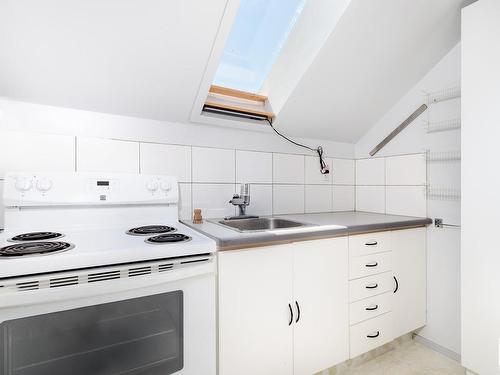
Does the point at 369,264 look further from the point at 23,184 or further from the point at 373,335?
the point at 23,184

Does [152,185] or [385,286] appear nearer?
[152,185]

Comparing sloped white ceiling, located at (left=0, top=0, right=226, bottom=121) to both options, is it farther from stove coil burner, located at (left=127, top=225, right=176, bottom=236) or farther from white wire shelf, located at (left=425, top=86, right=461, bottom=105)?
white wire shelf, located at (left=425, top=86, right=461, bottom=105)

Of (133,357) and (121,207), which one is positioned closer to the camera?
(133,357)

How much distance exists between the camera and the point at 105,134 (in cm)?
141

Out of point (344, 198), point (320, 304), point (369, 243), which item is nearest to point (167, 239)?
point (320, 304)

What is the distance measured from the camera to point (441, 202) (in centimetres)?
166

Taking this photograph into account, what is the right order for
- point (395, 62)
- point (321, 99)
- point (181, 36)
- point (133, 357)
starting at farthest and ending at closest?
1. point (321, 99)
2. point (395, 62)
3. point (181, 36)
4. point (133, 357)

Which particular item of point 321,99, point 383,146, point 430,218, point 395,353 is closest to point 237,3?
point 321,99

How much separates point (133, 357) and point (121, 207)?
729mm

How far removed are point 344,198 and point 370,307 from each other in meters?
0.95

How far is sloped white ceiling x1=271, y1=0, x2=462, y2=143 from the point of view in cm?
133

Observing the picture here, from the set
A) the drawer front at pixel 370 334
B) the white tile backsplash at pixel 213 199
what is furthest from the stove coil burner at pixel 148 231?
the drawer front at pixel 370 334

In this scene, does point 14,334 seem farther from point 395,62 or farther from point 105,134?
point 395,62

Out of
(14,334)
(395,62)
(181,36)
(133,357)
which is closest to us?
(14,334)
